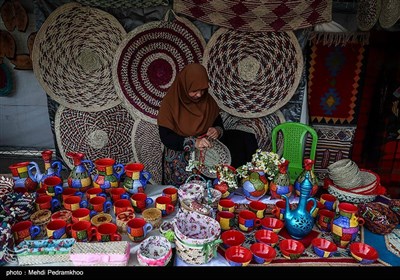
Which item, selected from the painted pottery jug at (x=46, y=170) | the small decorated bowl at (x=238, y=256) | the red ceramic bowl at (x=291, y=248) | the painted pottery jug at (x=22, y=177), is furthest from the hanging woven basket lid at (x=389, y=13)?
the painted pottery jug at (x=22, y=177)

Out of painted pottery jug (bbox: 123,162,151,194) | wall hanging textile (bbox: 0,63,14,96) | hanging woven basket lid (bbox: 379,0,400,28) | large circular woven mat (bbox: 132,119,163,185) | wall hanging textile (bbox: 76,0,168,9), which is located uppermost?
wall hanging textile (bbox: 76,0,168,9)

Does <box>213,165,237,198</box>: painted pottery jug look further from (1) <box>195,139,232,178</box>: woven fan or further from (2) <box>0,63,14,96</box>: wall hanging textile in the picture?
(2) <box>0,63,14,96</box>: wall hanging textile

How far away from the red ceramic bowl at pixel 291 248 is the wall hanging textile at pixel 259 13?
6.24 feet

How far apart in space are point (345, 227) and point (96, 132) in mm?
2354

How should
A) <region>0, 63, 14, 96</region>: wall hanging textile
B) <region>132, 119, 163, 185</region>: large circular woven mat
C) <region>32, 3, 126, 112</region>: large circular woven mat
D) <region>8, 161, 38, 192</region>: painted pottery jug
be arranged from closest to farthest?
<region>8, 161, 38, 192</region>: painted pottery jug → <region>32, 3, 126, 112</region>: large circular woven mat → <region>132, 119, 163, 185</region>: large circular woven mat → <region>0, 63, 14, 96</region>: wall hanging textile

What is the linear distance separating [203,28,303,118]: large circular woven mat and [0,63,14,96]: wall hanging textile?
219 centimetres

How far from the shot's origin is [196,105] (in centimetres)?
222

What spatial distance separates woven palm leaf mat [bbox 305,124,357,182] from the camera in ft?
9.89

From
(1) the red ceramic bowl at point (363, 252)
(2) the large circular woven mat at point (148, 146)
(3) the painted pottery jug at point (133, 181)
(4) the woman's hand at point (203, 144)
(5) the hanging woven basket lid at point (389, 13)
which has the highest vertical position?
(5) the hanging woven basket lid at point (389, 13)

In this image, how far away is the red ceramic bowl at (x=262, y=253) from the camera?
4.00 feet

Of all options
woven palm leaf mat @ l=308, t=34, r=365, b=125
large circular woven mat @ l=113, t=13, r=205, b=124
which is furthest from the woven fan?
woven palm leaf mat @ l=308, t=34, r=365, b=125

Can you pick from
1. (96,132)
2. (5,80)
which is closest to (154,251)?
(96,132)

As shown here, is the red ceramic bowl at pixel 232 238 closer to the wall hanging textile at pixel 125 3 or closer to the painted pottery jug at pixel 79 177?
the painted pottery jug at pixel 79 177

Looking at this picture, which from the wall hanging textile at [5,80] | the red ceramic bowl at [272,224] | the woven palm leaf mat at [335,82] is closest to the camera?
the red ceramic bowl at [272,224]
